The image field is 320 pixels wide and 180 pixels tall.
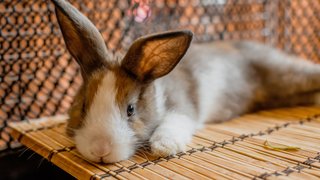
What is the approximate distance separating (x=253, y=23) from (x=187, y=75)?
127 centimetres

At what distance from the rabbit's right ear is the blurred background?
1.69ft

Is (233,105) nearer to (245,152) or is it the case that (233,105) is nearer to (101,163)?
(245,152)

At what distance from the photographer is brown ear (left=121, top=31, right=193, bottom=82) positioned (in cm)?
109

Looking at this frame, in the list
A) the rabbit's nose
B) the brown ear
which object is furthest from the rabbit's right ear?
the rabbit's nose

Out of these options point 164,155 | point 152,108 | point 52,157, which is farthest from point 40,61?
point 164,155

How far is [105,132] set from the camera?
103cm

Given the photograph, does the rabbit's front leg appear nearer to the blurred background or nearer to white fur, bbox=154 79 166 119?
white fur, bbox=154 79 166 119

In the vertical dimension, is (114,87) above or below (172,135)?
above

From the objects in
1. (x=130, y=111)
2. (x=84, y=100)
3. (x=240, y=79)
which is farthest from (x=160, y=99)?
(x=240, y=79)

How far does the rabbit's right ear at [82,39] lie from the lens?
1182 mm

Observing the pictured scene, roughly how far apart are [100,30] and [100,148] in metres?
1.11

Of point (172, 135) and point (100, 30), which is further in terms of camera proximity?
point (100, 30)

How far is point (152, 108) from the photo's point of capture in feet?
4.26

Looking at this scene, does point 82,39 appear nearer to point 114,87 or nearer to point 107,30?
point 114,87
